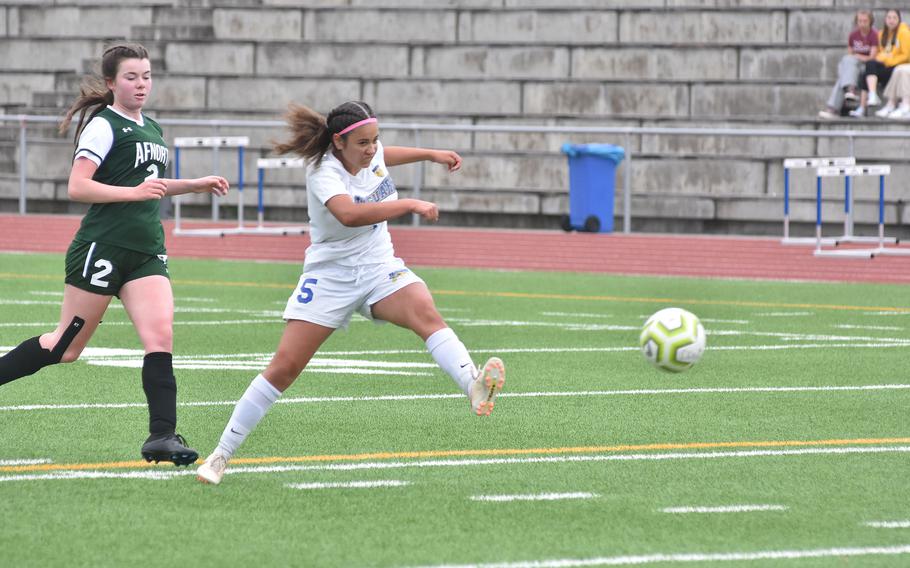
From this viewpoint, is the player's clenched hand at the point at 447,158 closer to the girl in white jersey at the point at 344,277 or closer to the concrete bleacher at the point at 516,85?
the girl in white jersey at the point at 344,277

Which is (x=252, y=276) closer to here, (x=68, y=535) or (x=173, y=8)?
(x=173, y=8)

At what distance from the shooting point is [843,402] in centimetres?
1008

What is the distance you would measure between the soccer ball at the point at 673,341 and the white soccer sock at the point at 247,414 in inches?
90.8

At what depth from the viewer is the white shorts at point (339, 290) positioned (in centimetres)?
764

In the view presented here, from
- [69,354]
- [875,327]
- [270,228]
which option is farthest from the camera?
[270,228]

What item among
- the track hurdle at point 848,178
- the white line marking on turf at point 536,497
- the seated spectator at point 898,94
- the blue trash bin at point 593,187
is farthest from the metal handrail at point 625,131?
the white line marking on turf at point 536,497

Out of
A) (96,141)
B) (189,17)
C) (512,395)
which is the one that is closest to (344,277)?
(96,141)

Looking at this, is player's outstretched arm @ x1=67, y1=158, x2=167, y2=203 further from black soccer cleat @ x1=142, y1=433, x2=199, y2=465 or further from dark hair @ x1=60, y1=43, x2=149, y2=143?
black soccer cleat @ x1=142, y1=433, x2=199, y2=465

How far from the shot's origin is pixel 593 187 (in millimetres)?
23750

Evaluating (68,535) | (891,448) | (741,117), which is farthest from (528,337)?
(741,117)

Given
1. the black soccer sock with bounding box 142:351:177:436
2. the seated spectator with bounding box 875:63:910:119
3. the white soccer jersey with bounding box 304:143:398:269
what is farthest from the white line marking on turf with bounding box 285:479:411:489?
the seated spectator with bounding box 875:63:910:119

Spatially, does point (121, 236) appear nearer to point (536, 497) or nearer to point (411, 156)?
point (411, 156)

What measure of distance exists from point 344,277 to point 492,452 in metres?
1.20

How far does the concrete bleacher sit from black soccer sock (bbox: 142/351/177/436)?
16766mm
